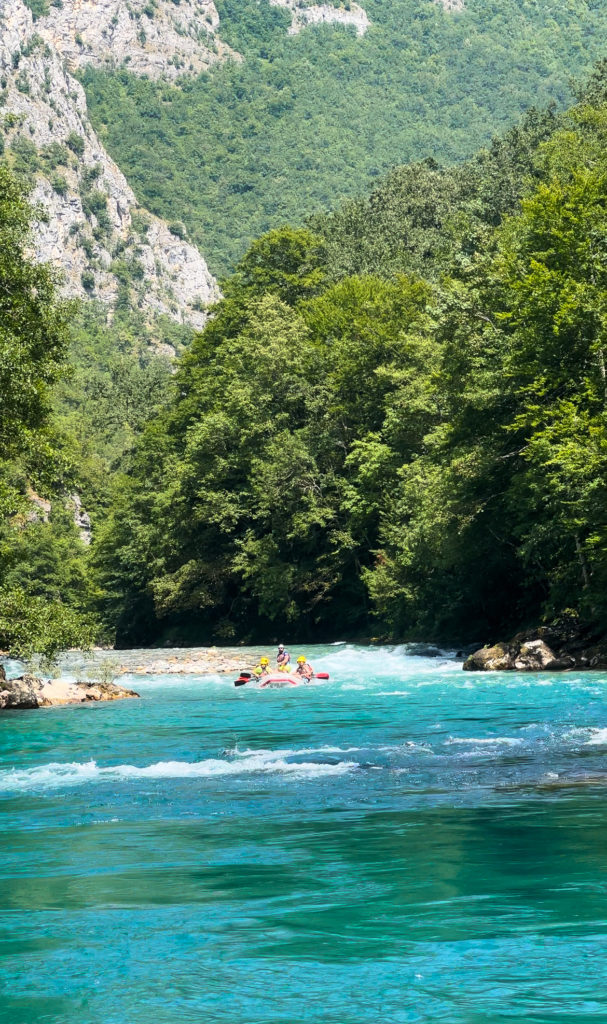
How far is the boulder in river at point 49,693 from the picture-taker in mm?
27375

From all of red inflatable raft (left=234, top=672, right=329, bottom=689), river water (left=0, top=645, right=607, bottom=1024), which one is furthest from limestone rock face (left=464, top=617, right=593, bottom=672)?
river water (left=0, top=645, right=607, bottom=1024)

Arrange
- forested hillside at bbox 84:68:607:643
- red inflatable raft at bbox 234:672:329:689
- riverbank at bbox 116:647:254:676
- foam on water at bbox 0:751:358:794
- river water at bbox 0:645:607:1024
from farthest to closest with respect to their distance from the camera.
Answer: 1. riverbank at bbox 116:647:254:676
2. forested hillside at bbox 84:68:607:643
3. red inflatable raft at bbox 234:672:329:689
4. foam on water at bbox 0:751:358:794
5. river water at bbox 0:645:607:1024

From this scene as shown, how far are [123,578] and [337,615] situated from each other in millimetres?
18926

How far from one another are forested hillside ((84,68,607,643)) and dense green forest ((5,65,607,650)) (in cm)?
12

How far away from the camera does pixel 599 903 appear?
27.2 ft

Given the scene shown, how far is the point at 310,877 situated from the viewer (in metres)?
9.41

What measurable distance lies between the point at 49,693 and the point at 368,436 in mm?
28466

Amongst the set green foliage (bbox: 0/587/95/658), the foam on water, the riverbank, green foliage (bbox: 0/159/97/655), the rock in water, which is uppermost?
green foliage (bbox: 0/159/97/655)

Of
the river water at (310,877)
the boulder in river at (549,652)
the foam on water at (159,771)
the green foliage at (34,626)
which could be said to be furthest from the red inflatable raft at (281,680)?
the foam on water at (159,771)

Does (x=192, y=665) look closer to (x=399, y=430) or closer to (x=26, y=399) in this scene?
(x=399, y=430)

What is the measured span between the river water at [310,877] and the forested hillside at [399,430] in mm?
15898

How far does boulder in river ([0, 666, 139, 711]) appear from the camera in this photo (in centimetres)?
2738

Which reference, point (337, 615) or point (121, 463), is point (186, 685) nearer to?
point (337, 615)

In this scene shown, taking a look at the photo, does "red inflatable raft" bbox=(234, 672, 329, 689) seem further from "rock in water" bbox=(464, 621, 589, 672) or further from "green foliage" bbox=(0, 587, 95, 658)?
"green foliage" bbox=(0, 587, 95, 658)
